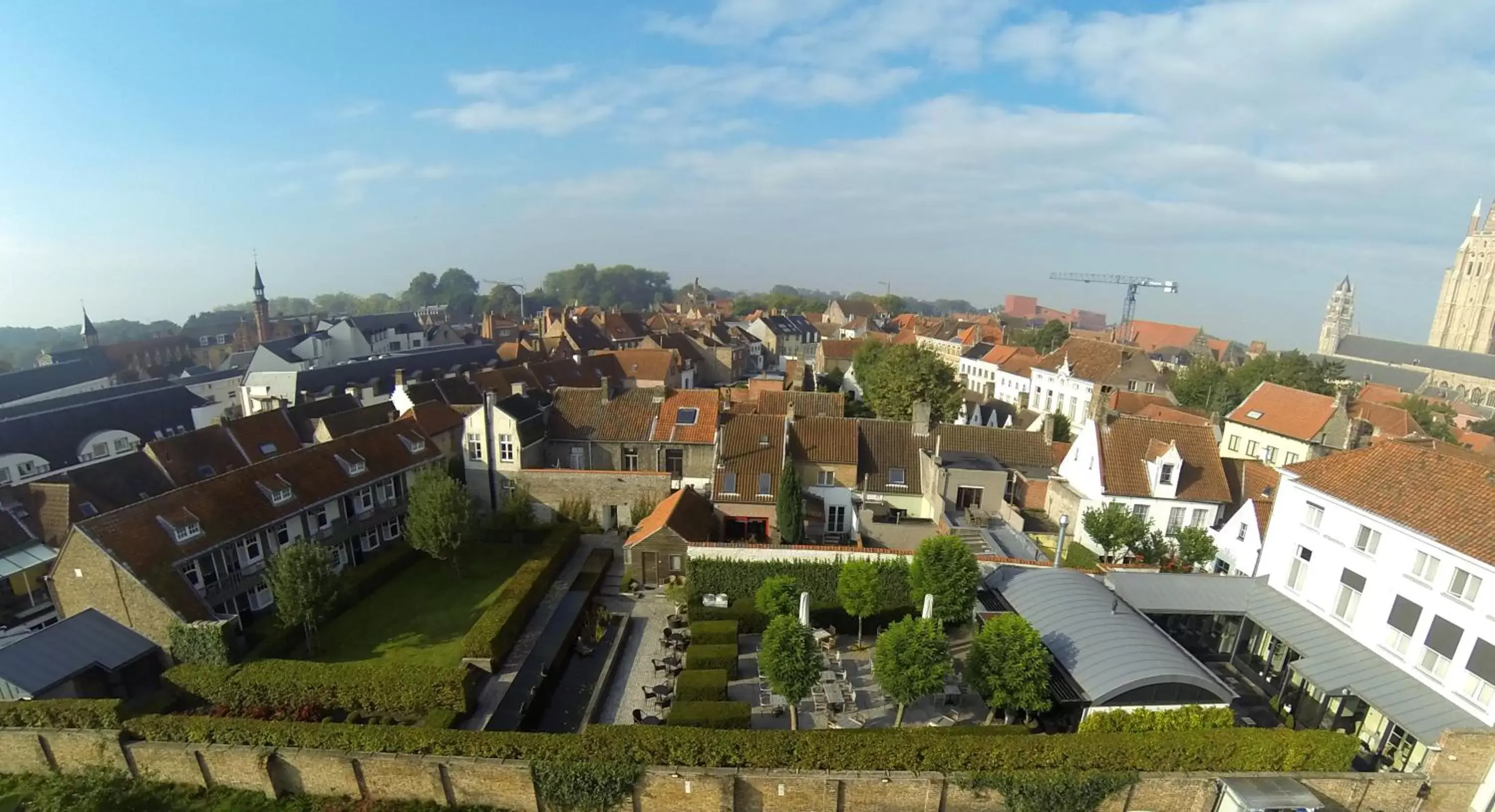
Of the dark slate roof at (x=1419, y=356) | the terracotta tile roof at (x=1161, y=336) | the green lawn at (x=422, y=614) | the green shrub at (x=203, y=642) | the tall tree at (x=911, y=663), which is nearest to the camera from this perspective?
the tall tree at (x=911, y=663)

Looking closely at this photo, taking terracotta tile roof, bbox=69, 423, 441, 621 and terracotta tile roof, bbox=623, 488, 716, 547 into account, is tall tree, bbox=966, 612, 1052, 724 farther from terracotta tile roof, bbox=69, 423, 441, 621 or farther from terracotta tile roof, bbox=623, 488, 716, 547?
terracotta tile roof, bbox=69, 423, 441, 621

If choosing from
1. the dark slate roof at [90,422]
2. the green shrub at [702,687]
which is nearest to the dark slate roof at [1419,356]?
the green shrub at [702,687]

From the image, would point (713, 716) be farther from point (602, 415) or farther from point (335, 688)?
point (602, 415)

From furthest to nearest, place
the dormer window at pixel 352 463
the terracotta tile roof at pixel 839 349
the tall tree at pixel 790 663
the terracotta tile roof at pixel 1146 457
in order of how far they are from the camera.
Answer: the terracotta tile roof at pixel 839 349 < the terracotta tile roof at pixel 1146 457 < the dormer window at pixel 352 463 < the tall tree at pixel 790 663

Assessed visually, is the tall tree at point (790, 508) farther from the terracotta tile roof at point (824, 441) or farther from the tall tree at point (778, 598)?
the tall tree at point (778, 598)

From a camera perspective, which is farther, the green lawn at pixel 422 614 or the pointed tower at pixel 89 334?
the pointed tower at pixel 89 334

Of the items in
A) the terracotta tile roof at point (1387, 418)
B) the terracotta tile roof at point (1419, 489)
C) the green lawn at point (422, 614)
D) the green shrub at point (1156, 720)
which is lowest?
the green lawn at point (422, 614)

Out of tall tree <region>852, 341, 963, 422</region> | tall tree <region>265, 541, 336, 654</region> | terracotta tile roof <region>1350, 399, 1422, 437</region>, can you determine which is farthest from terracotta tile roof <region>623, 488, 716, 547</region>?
terracotta tile roof <region>1350, 399, 1422, 437</region>
